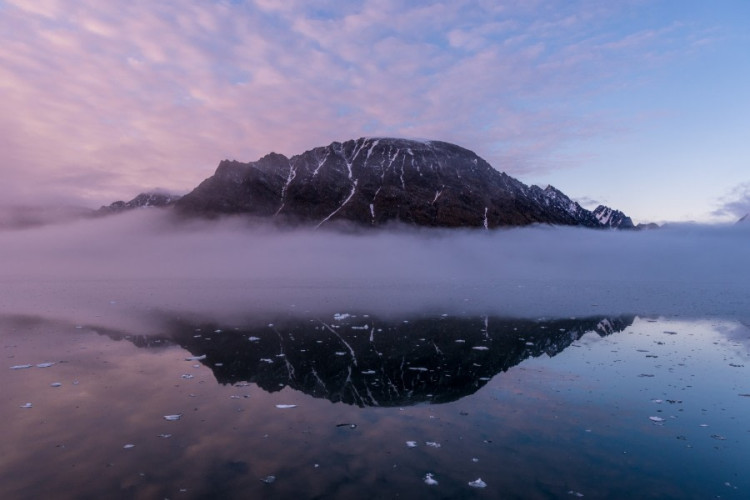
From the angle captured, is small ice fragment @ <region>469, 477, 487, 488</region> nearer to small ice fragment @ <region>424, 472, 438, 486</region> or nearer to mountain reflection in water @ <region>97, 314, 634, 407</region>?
small ice fragment @ <region>424, 472, 438, 486</region>

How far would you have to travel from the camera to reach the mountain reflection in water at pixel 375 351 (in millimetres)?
15539

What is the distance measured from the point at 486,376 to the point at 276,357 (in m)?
9.18

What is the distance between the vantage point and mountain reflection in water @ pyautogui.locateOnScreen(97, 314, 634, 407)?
15.5 metres

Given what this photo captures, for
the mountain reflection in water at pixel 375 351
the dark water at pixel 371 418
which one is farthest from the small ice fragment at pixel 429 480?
the mountain reflection in water at pixel 375 351

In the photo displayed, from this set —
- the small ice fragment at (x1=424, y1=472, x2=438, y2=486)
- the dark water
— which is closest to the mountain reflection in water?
the dark water

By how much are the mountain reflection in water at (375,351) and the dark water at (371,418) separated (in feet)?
0.46

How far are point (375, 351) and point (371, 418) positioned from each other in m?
8.51

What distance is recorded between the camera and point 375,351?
68.8 feet

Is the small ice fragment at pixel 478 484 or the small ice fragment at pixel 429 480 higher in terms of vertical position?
the small ice fragment at pixel 478 484

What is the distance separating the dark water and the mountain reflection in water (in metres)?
0.14

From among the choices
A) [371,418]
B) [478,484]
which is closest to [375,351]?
[371,418]

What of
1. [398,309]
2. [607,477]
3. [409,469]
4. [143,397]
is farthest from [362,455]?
[398,309]

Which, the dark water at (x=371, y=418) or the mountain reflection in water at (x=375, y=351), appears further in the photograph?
the mountain reflection in water at (x=375, y=351)

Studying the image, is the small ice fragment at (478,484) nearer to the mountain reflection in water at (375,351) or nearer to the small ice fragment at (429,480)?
the small ice fragment at (429,480)
